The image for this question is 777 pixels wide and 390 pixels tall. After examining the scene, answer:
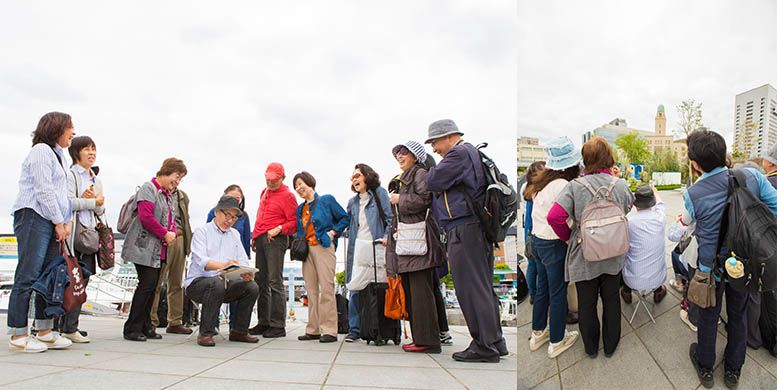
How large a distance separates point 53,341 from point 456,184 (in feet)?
9.90

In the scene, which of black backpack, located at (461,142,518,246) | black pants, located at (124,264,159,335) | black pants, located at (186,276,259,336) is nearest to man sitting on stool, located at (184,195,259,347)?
black pants, located at (186,276,259,336)

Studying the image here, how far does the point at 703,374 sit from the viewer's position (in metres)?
1.12

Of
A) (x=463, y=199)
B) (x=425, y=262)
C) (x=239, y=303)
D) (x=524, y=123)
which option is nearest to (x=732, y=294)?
(x=524, y=123)

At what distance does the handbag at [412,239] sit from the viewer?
13.4ft

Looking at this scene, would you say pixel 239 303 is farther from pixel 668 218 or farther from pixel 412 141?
pixel 668 218

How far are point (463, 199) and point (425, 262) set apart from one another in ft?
2.58

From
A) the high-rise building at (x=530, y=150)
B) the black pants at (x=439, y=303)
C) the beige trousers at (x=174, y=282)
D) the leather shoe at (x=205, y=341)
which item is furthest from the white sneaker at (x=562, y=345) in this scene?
the beige trousers at (x=174, y=282)

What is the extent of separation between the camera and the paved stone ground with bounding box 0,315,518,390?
276cm

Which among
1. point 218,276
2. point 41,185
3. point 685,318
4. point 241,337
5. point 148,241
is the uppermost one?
point 41,185

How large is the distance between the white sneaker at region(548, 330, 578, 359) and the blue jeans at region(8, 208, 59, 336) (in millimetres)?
3893

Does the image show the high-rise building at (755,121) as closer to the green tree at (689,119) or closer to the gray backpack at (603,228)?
the green tree at (689,119)

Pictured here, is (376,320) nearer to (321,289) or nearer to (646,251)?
(321,289)

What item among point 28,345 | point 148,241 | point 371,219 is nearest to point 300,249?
point 371,219

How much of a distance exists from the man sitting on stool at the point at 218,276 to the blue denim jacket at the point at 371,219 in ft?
3.00
